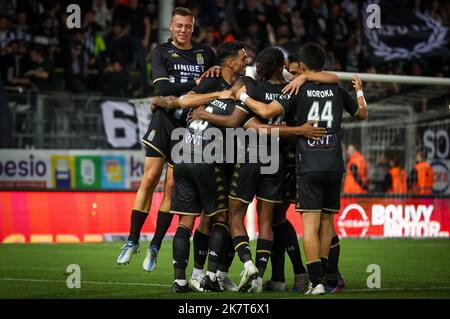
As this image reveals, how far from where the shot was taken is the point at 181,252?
10.0 m

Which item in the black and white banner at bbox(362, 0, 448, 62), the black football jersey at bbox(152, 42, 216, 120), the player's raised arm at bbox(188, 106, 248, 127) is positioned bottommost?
the player's raised arm at bbox(188, 106, 248, 127)

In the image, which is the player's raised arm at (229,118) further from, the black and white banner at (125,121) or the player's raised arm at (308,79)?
the black and white banner at (125,121)

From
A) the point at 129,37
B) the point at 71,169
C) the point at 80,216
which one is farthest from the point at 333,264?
the point at 129,37

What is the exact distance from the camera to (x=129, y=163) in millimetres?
19594

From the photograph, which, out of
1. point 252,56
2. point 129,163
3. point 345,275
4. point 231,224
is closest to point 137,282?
point 231,224

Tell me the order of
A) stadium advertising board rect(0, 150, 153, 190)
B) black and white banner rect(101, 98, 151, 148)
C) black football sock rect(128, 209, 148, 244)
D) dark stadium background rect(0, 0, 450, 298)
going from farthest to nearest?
black and white banner rect(101, 98, 151, 148), stadium advertising board rect(0, 150, 153, 190), dark stadium background rect(0, 0, 450, 298), black football sock rect(128, 209, 148, 244)

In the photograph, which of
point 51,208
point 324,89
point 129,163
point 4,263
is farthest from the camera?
point 129,163

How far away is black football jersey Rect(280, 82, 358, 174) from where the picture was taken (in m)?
9.66

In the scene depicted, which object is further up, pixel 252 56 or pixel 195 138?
pixel 252 56

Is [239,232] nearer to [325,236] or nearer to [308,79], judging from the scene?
[325,236]

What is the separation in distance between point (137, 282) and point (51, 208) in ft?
23.8

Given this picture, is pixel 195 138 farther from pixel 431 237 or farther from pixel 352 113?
pixel 431 237

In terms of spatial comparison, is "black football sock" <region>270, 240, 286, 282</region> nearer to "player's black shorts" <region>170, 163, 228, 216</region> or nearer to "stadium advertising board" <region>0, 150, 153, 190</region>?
"player's black shorts" <region>170, 163, 228, 216</region>

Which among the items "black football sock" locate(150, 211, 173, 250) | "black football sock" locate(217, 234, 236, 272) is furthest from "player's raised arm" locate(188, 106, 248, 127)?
"black football sock" locate(150, 211, 173, 250)
